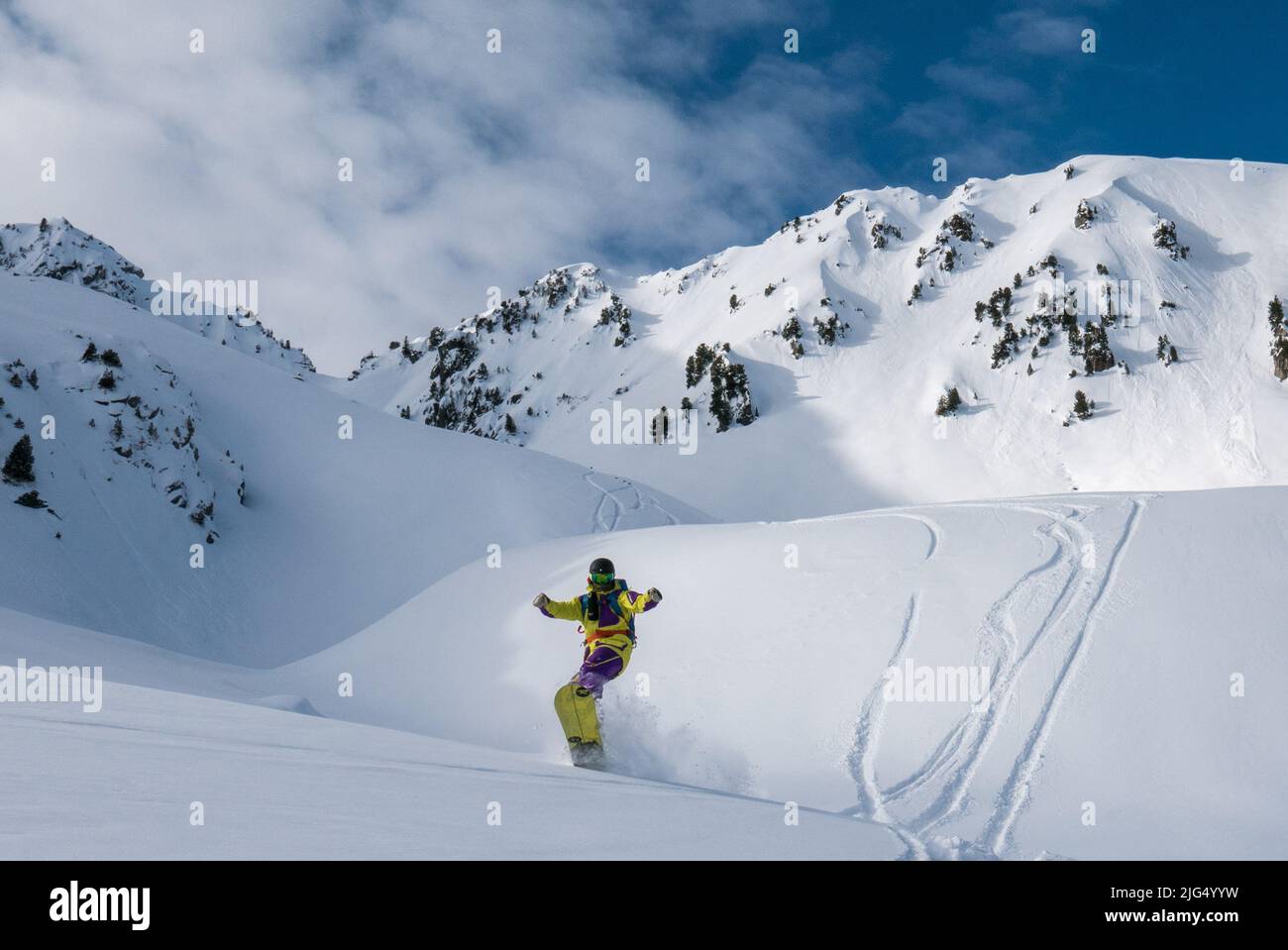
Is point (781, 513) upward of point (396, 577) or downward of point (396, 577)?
upward

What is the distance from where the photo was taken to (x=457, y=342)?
5763 inches

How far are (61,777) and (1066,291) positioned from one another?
9354 cm

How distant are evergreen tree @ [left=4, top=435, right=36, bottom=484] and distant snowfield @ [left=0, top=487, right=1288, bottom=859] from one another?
1332 cm

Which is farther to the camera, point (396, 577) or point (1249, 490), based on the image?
point (396, 577)

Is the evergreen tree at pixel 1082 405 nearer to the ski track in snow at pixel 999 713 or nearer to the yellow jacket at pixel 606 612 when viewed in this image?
the ski track in snow at pixel 999 713

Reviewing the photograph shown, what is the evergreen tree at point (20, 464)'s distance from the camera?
76.3 ft

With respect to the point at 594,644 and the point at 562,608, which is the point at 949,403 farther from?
the point at 562,608

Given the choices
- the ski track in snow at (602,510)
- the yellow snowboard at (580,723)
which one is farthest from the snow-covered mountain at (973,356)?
the yellow snowboard at (580,723)

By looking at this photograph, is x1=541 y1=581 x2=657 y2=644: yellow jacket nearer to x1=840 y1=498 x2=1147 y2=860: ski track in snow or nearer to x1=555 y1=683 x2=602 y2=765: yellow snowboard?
x1=555 y1=683 x2=602 y2=765: yellow snowboard

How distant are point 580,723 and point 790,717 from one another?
10.1ft

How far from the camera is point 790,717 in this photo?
1005 cm

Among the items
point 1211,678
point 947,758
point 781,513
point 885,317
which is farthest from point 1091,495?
point 885,317

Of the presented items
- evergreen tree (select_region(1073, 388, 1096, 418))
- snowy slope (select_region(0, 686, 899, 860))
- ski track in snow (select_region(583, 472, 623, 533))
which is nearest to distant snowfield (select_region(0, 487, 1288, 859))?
snowy slope (select_region(0, 686, 899, 860))
